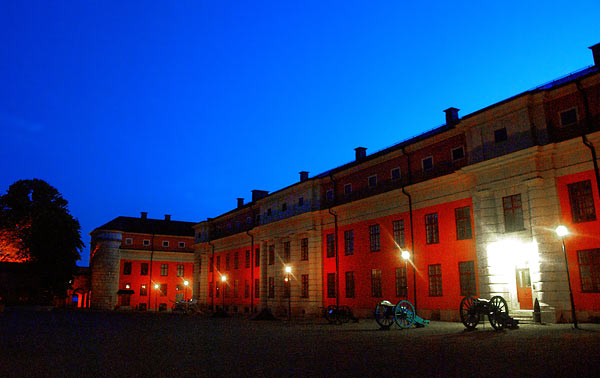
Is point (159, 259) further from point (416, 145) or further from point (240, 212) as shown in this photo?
point (416, 145)

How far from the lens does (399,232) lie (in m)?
30.8

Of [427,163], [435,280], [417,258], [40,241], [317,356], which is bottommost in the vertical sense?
[317,356]

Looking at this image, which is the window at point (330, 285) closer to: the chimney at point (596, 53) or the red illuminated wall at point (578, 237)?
the red illuminated wall at point (578, 237)

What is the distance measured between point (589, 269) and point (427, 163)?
10.8 meters

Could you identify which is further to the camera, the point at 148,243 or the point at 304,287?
the point at 148,243

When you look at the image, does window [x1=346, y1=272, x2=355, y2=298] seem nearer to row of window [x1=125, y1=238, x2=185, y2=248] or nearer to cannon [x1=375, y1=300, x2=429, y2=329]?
cannon [x1=375, y1=300, x2=429, y2=329]

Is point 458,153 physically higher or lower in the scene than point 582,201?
higher

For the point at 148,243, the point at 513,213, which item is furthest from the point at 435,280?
the point at 148,243

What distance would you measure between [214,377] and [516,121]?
20.2m

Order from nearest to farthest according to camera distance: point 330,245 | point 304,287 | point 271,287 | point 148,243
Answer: point 330,245
point 304,287
point 271,287
point 148,243

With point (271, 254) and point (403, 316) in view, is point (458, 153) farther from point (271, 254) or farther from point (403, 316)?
point (271, 254)

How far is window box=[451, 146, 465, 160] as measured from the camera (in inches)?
1052

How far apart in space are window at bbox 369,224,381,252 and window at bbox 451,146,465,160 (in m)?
7.78

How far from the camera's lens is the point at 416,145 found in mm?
29203
